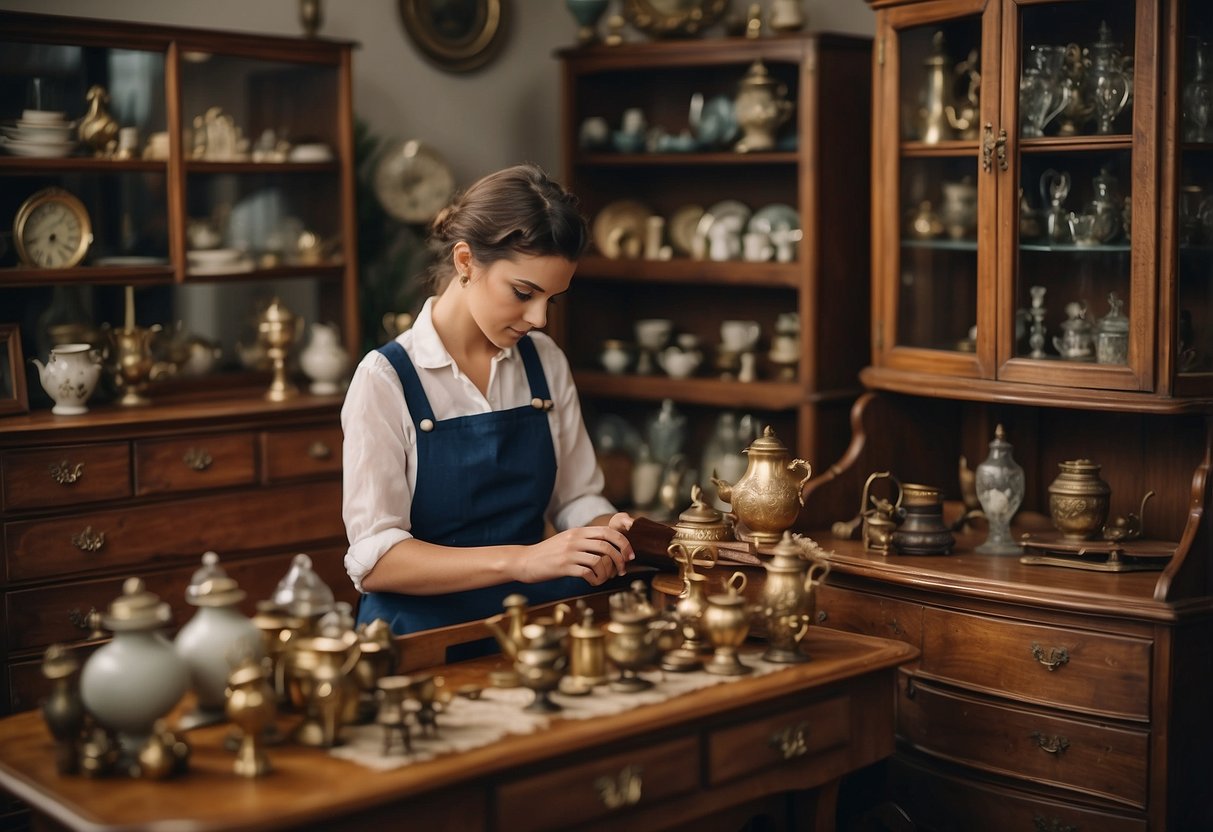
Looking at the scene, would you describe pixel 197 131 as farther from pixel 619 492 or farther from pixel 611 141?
pixel 619 492

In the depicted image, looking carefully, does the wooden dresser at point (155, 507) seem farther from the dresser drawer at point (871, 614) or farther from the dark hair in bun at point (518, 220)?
the dresser drawer at point (871, 614)

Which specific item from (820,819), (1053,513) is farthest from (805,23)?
(820,819)

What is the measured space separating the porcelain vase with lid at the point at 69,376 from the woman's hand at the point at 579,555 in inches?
82.0

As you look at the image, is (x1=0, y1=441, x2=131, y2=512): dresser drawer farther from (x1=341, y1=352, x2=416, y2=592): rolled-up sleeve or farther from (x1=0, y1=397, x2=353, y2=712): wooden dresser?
(x1=341, y1=352, x2=416, y2=592): rolled-up sleeve

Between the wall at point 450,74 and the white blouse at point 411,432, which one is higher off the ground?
the wall at point 450,74

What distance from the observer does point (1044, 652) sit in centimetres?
339

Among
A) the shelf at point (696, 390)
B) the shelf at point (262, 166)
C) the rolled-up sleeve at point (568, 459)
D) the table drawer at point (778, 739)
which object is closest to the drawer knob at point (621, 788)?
the table drawer at point (778, 739)

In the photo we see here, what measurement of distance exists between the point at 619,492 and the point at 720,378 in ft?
1.98

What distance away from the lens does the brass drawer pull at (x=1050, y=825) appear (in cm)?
340

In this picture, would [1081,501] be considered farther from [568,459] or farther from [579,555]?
[579,555]

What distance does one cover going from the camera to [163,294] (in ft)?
16.1

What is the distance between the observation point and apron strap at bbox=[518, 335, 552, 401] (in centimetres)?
335

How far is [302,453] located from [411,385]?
5.86 feet

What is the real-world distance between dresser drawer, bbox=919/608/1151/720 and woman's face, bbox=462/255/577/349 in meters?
1.26
